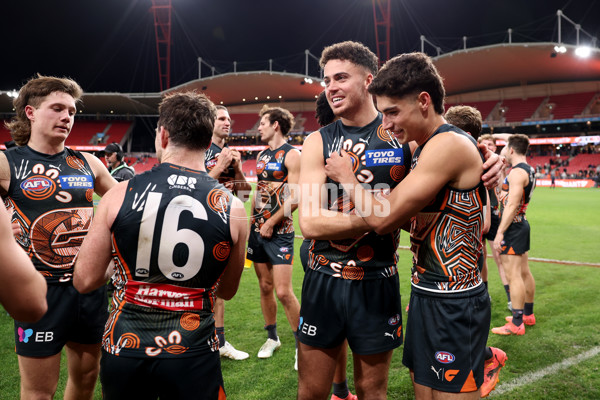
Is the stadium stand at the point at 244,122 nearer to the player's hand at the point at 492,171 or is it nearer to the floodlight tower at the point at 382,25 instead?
the floodlight tower at the point at 382,25

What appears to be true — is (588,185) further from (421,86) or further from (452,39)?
(421,86)

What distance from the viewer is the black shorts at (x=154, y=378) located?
1.80m

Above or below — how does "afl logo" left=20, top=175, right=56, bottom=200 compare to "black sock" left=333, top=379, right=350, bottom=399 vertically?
above

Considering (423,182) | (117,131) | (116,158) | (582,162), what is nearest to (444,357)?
(423,182)

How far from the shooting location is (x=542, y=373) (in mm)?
3879

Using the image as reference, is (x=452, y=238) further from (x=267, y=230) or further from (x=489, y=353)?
(x=267, y=230)

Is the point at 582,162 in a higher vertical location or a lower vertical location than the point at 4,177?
higher

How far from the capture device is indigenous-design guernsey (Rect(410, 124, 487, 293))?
216cm

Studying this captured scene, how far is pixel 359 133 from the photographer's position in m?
2.63

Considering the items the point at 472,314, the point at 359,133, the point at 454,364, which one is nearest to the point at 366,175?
the point at 359,133

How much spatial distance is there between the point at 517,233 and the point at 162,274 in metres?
5.26

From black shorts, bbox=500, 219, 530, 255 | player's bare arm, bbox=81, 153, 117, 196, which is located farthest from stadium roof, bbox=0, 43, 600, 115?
player's bare arm, bbox=81, 153, 117, 196

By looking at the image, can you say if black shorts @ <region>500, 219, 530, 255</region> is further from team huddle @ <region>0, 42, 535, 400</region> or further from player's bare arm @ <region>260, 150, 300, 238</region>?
player's bare arm @ <region>260, 150, 300, 238</region>

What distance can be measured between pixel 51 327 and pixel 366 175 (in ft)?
8.02
